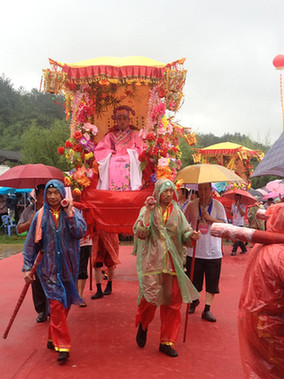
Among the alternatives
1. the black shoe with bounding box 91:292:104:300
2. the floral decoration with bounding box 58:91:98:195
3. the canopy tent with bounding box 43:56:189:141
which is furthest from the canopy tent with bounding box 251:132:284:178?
the black shoe with bounding box 91:292:104:300

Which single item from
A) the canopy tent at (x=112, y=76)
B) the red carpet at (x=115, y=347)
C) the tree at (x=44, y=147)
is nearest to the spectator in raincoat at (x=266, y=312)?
the red carpet at (x=115, y=347)

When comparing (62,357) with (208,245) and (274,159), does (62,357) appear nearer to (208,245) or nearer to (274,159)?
(208,245)

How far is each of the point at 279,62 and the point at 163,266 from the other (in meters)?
2.75

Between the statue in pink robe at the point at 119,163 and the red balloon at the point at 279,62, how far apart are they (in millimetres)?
2106

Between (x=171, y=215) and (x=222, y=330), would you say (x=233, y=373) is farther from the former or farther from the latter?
(x=171, y=215)

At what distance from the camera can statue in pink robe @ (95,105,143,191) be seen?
5363 millimetres

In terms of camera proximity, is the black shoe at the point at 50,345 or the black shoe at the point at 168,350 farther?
the black shoe at the point at 50,345

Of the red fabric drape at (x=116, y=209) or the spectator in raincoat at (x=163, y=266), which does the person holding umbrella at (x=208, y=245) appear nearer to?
the red fabric drape at (x=116, y=209)

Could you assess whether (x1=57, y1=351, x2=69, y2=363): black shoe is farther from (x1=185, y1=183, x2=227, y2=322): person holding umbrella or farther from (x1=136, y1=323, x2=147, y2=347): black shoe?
(x1=185, y1=183, x2=227, y2=322): person holding umbrella

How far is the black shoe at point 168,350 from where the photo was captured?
3.85 meters

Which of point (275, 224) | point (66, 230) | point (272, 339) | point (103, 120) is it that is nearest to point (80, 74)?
point (103, 120)

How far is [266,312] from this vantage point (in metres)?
2.08

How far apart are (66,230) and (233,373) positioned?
2146 mm

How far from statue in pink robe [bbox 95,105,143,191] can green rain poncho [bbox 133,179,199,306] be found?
4.19 feet
